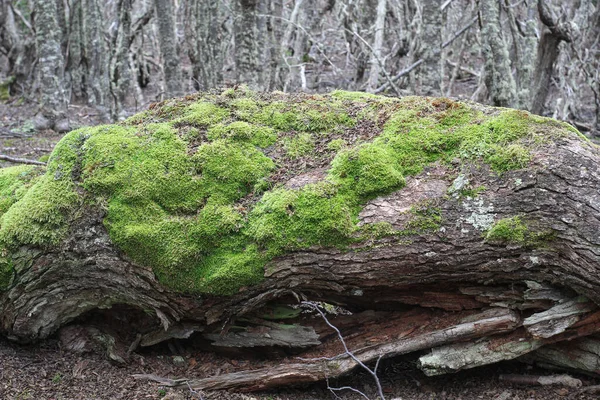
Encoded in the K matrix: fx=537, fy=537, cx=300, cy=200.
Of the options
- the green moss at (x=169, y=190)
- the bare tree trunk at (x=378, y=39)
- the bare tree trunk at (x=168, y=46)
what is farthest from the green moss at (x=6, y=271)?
the bare tree trunk at (x=378, y=39)

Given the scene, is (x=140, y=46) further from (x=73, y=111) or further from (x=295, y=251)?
(x=295, y=251)

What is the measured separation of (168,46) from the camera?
1023 centimetres

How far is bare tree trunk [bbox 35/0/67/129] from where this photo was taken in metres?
11.8

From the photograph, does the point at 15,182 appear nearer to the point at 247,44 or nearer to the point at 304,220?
the point at 304,220

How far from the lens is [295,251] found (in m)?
4.25

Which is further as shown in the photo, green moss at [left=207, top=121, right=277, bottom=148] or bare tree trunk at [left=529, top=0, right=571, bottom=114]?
bare tree trunk at [left=529, top=0, right=571, bottom=114]

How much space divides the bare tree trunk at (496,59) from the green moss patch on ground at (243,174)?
4069 mm

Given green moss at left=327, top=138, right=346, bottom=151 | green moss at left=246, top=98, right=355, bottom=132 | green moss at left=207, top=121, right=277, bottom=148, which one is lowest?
green moss at left=327, top=138, right=346, bottom=151

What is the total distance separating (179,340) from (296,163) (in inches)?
78.4

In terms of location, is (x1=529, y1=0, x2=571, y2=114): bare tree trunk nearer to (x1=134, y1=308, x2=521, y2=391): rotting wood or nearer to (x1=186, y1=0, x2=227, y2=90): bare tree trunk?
(x1=134, y1=308, x2=521, y2=391): rotting wood

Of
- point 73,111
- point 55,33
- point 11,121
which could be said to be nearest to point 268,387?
point 55,33

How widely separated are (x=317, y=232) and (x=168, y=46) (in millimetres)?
7288

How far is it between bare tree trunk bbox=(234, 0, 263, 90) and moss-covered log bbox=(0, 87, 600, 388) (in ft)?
11.4

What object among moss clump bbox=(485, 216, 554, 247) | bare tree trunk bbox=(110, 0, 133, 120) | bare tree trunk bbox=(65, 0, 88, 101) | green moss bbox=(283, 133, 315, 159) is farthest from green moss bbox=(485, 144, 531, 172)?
bare tree trunk bbox=(65, 0, 88, 101)
